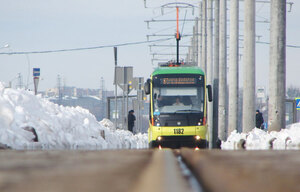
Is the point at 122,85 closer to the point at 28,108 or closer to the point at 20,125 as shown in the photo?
the point at 28,108

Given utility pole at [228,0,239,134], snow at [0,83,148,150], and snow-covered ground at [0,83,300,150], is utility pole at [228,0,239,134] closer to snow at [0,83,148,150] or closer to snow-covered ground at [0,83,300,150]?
snow-covered ground at [0,83,300,150]

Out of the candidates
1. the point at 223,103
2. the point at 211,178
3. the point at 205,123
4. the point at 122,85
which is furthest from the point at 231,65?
the point at 211,178

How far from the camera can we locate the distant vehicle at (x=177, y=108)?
2222cm

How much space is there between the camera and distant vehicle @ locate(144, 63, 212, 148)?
2222 cm

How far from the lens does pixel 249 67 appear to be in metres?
30.7

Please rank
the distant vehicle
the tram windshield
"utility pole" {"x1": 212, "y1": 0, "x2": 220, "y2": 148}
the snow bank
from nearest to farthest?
the snow bank
the distant vehicle
the tram windshield
"utility pole" {"x1": 212, "y1": 0, "x2": 220, "y2": 148}

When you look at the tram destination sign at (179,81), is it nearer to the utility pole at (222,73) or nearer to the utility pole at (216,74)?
the utility pole at (216,74)

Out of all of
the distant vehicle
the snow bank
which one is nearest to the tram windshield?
the distant vehicle

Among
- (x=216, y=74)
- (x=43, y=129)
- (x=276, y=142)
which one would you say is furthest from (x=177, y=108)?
(x=216, y=74)

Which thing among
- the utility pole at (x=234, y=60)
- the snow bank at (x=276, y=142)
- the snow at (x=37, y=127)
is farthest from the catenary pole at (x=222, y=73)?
the snow at (x=37, y=127)

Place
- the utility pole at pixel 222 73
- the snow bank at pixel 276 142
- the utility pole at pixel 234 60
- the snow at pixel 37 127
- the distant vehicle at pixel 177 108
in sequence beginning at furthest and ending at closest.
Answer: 1. the utility pole at pixel 222 73
2. the utility pole at pixel 234 60
3. the distant vehicle at pixel 177 108
4. the snow bank at pixel 276 142
5. the snow at pixel 37 127

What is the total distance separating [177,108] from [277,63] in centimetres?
385

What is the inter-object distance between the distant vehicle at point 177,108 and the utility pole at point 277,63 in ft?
7.57

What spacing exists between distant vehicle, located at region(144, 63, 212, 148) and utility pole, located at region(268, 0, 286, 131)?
7.57ft
